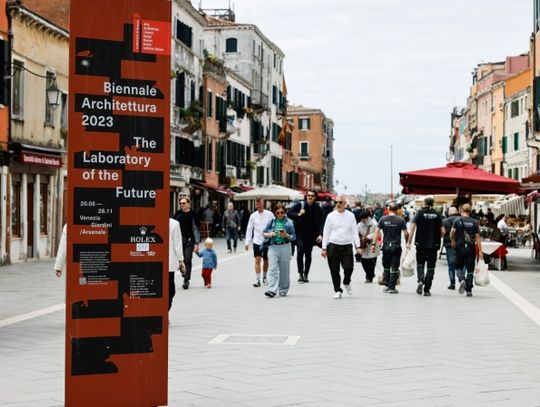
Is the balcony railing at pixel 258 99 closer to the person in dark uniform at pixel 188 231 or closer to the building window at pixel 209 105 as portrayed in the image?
the building window at pixel 209 105

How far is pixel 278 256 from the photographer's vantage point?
16797 millimetres

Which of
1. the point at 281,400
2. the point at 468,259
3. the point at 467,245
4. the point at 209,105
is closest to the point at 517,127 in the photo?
the point at 209,105

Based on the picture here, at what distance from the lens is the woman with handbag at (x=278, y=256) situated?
16750 millimetres

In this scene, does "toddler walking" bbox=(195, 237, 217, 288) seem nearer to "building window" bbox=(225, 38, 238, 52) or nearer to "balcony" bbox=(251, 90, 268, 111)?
"balcony" bbox=(251, 90, 268, 111)

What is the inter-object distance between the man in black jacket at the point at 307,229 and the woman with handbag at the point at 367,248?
0.94 metres

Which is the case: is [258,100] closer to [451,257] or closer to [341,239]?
[451,257]

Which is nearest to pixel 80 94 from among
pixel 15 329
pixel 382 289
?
pixel 15 329

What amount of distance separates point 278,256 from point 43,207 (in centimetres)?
1479

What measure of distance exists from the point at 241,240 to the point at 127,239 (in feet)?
129

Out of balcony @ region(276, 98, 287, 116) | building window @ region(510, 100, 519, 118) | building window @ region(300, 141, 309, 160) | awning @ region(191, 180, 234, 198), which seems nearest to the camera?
awning @ region(191, 180, 234, 198)

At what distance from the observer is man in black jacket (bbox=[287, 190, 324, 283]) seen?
2025cm

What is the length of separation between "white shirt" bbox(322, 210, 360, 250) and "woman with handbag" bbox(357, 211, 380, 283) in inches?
127

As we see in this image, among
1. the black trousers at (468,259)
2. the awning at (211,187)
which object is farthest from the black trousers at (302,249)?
the awning at (211,187)

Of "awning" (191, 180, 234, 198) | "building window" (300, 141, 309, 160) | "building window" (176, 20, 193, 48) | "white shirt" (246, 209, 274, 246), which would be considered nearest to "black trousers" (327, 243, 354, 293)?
"white shirt" (246, 209, 274, 246)
